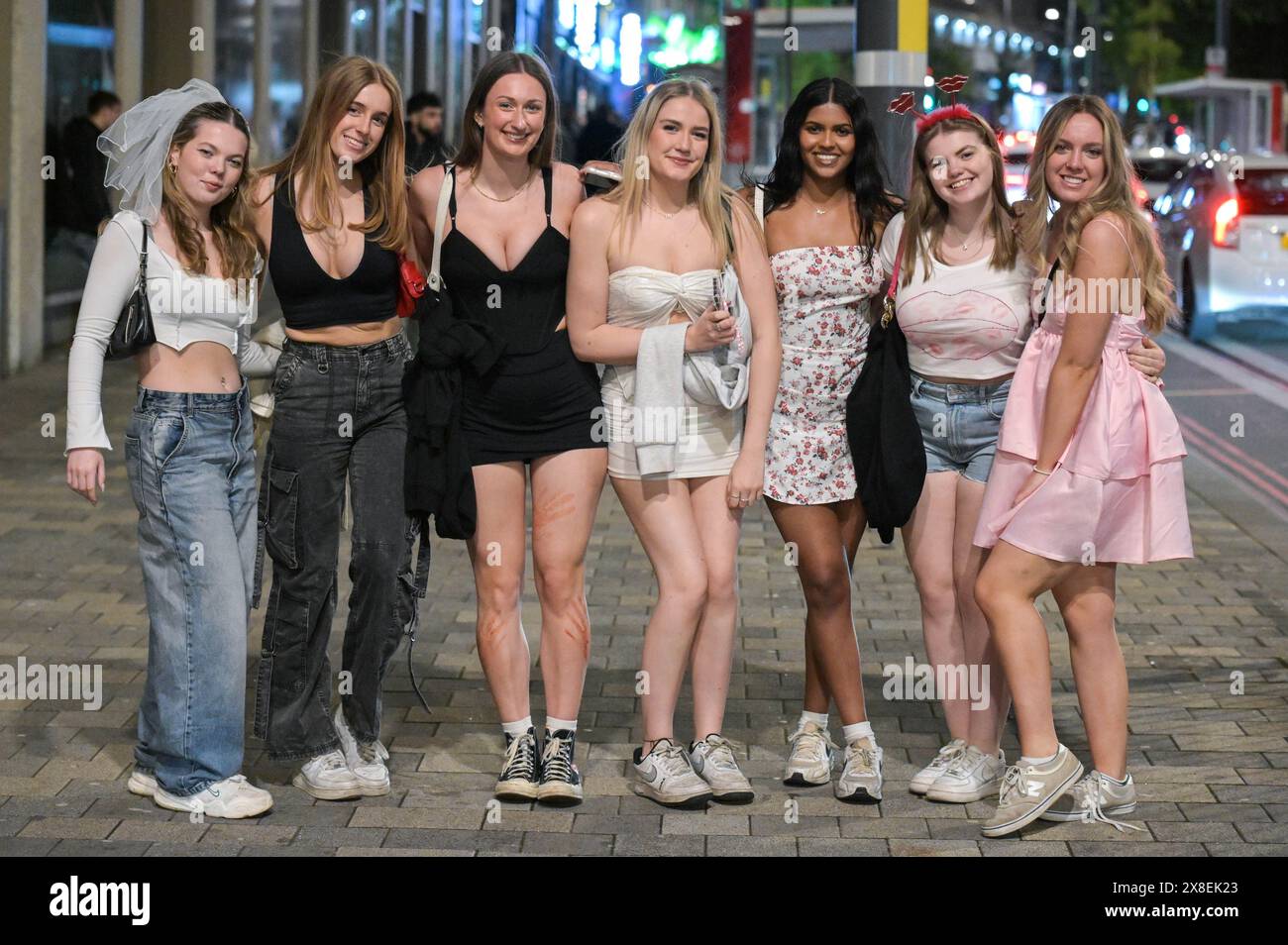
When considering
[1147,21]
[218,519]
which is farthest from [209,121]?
[1147,21]

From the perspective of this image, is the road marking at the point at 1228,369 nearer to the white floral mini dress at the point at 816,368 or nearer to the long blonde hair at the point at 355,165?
the white floral mini dress at the point at 816,368

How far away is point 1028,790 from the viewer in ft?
15.3

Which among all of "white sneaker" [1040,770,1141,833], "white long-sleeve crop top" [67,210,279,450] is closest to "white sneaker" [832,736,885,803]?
"white sneaker" [1040,770,1141,833]

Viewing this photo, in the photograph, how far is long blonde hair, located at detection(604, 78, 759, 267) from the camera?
4.81 meters

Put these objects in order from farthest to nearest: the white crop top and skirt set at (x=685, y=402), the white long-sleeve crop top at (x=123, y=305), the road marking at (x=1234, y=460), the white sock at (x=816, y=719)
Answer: the road marking at (x=1234, y=460) < the white sock at (x=816, y=719) < the white crop top and skirt set at (x=685, y=402) < the white long-sleeve crop top at (x=123, y=305)

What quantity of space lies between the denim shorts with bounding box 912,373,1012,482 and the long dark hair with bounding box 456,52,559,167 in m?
1.18

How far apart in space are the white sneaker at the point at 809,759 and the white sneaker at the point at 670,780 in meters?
0.29

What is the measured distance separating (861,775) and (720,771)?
14.8 inches

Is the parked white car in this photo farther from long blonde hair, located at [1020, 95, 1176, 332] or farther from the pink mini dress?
the pink mini dress

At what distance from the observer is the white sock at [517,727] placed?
5.03m

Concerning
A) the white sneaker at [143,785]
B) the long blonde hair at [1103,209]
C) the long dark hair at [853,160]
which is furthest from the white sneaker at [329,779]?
the long blonde hair at [1103,209]

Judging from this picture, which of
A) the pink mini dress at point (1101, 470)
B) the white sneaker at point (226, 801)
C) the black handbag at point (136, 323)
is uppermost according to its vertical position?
the black handbag at point (136, 323)

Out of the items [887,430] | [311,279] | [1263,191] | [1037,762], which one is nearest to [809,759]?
[1037,762]
